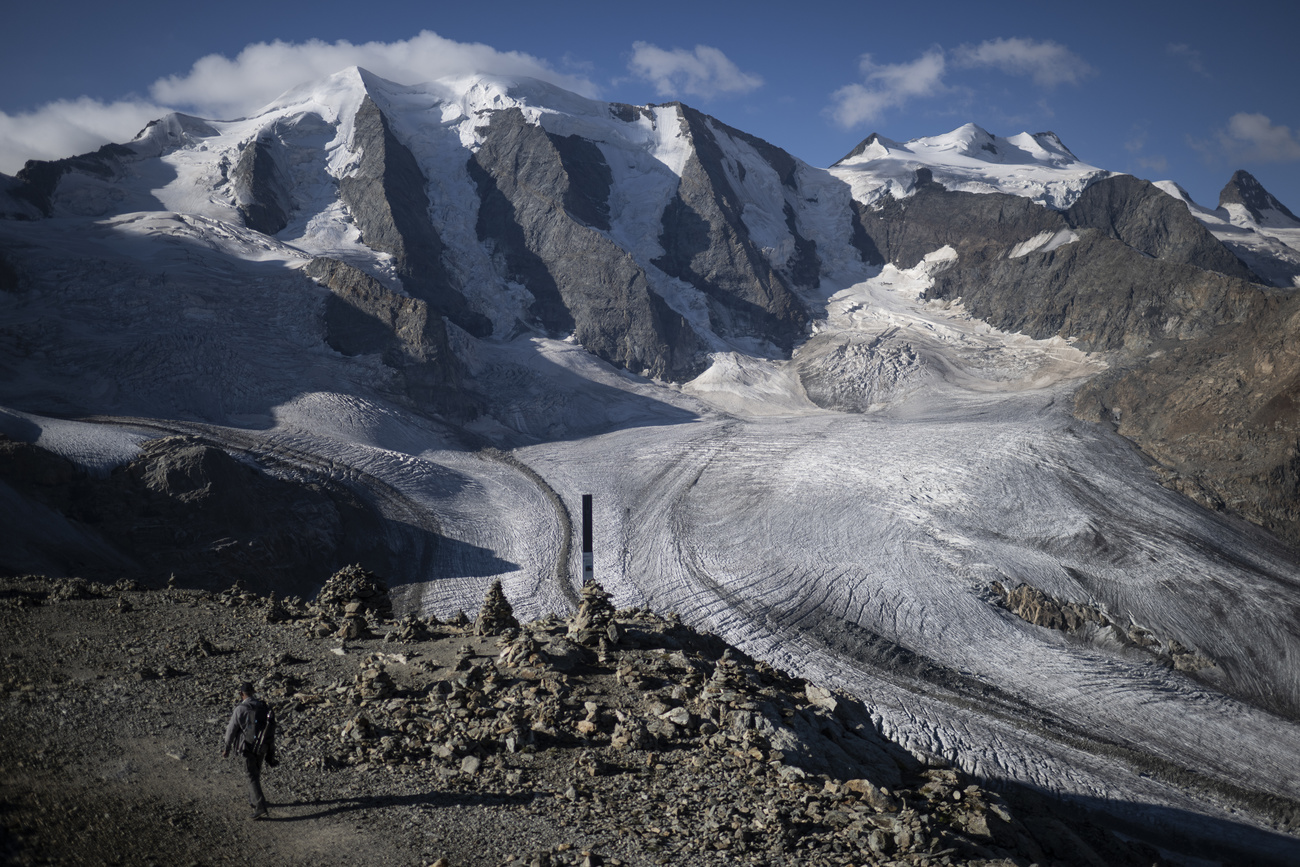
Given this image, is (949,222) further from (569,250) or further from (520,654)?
(520,654)

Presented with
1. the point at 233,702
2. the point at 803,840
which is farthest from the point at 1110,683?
the point at 233,702

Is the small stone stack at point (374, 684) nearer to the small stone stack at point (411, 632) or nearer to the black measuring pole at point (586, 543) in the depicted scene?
the small stone stack at point (411, 632)

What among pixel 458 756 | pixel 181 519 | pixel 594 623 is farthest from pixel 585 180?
pixel 458 756

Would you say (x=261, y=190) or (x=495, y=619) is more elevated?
(x=261, y=190)

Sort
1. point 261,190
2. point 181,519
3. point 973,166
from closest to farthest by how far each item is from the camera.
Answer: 1. point 181,519
2. point 261,190
3. point 973,166

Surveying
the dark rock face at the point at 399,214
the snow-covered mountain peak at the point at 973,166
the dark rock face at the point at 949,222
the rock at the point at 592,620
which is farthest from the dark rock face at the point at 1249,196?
the rock at the point at 592,620

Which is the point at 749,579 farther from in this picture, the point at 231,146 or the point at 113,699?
the point at 231,146

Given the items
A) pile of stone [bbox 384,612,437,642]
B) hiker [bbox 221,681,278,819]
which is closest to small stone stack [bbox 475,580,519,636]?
pile of stone [bbox 384,612,437,642]
